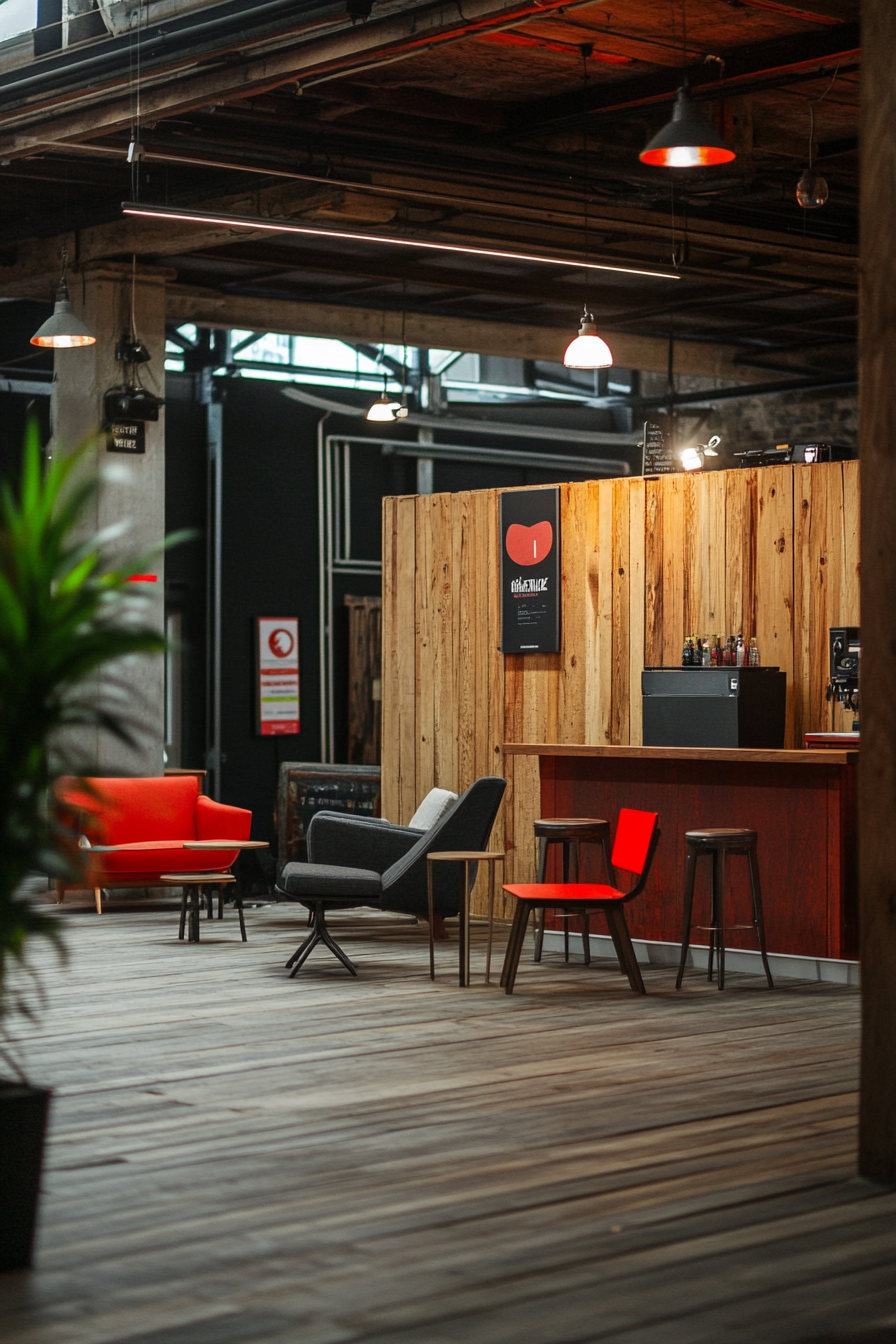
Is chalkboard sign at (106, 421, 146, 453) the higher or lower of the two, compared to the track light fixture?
lower

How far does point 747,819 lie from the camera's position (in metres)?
8.65

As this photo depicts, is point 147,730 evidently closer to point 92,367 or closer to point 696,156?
point 696,156

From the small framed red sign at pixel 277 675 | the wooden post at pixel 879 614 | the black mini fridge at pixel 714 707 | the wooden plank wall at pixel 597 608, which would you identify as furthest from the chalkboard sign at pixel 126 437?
the wooden post at pixel 879 614

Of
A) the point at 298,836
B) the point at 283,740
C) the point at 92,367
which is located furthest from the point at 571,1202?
the point at 283,740

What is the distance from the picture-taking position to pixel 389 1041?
6.69 meters

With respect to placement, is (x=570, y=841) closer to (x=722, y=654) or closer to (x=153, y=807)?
(x=722, y=654)

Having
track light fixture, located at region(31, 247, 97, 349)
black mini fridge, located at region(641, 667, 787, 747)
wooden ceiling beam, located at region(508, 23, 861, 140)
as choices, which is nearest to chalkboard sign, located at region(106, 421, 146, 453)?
track light fixture, located at region(31, 247, 97, 349)

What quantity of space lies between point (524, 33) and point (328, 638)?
7.77m

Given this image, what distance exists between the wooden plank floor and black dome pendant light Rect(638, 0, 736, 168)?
3453 millimetres

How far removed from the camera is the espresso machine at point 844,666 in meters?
8.59

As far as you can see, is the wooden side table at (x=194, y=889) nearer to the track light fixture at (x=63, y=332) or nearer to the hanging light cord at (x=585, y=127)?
the track light fixture at (x=63, y=332)

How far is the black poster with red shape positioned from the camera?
33.8 ft

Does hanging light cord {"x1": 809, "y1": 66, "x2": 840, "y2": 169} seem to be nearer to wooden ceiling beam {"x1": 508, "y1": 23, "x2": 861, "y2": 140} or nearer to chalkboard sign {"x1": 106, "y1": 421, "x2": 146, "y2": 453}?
wooden ceiling beam {"x1": 508, "y1": 23, "x2": 861, "y2": 140}

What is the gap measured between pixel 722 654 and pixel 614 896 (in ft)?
6.39
